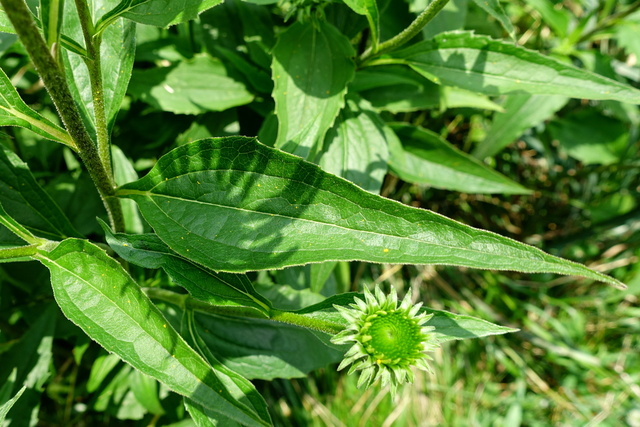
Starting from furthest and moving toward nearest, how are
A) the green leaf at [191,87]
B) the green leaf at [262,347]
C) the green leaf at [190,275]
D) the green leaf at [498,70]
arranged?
the green leaf at [191,87], the green leaf at [262,347], the green leaf at [498,70], the green leaf at [190,275]

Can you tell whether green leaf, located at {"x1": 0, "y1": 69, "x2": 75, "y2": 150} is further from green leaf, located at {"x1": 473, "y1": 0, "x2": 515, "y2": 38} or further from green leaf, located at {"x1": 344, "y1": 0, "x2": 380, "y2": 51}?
green leaf, located at {"x1": 473, "y1": 0, "x2": 515, "y2": 38}

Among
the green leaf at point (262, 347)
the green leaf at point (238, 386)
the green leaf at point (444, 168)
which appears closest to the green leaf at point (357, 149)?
the green leaf at point (444, 168)

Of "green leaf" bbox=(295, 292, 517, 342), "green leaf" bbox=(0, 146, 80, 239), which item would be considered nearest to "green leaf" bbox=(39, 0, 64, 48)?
"green leaf" bbox=(0, 146, 80, 239)

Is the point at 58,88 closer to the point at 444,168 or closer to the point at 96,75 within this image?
the point at 96,75

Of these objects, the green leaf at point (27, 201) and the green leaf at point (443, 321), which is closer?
the green leaf at point (443, 321)

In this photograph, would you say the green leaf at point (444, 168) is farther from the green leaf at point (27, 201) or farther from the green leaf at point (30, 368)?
the green leaf at point (30, 368)

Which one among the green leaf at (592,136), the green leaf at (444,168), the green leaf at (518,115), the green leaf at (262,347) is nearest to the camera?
the green leaf at (262,347)

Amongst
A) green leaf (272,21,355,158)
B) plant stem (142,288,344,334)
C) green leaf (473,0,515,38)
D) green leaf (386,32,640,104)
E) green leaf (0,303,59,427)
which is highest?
green leaf (473,0,515,38)
